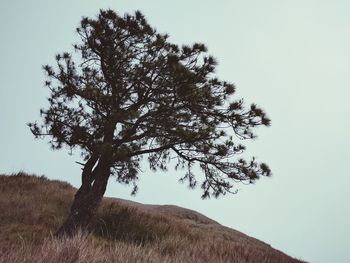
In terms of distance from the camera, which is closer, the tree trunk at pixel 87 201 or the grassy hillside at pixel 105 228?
the grassy hillside at pixel 105 228

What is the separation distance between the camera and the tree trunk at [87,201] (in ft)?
20.9

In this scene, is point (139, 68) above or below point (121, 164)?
above

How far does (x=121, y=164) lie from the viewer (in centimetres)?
763

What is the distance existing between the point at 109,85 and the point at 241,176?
13.0ft

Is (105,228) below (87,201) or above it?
below

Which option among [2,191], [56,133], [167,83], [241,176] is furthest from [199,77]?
[2,191]

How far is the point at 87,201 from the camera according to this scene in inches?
264

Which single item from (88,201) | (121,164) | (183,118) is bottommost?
(88,201)

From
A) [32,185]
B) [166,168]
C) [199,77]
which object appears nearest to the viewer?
[199,77]

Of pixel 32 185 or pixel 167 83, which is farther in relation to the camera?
pixel 32 185

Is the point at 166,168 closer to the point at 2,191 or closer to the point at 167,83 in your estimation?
the point at 167,83

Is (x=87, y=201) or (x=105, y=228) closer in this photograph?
(x=87, y=201)

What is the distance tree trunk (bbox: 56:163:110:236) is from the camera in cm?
637

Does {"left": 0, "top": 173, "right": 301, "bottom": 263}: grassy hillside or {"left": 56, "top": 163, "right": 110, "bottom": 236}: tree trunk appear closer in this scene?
{"left": 0, "top": 173, "right": 301, "bottom": 263}: grassy hillside
